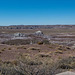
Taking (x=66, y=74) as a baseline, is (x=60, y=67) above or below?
below

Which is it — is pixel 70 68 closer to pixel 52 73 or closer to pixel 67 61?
pixel 67 61

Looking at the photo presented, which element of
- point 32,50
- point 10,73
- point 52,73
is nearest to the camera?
point 52,73

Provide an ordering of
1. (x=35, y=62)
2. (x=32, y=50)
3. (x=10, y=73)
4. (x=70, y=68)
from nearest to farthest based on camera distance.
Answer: (x=10, y=73) → (x=70, y=68) → (x=35, y=62) → (x=32, y=50)

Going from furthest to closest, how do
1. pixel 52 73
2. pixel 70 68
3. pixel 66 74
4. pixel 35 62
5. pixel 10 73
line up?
pixel 35 62
pixel 70 68
pixel 10 73
pixel 52 73
pixel 66 74

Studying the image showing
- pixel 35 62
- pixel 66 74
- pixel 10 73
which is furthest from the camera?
pixel 35 62

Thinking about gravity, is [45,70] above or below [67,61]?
above

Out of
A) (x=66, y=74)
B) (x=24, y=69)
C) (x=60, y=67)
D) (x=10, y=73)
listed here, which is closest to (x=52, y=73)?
(x=66, y=74)

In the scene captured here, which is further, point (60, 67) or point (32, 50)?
point (32, 50)

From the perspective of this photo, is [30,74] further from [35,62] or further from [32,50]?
[32,50]

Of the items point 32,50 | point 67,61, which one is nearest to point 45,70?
point 67,61
